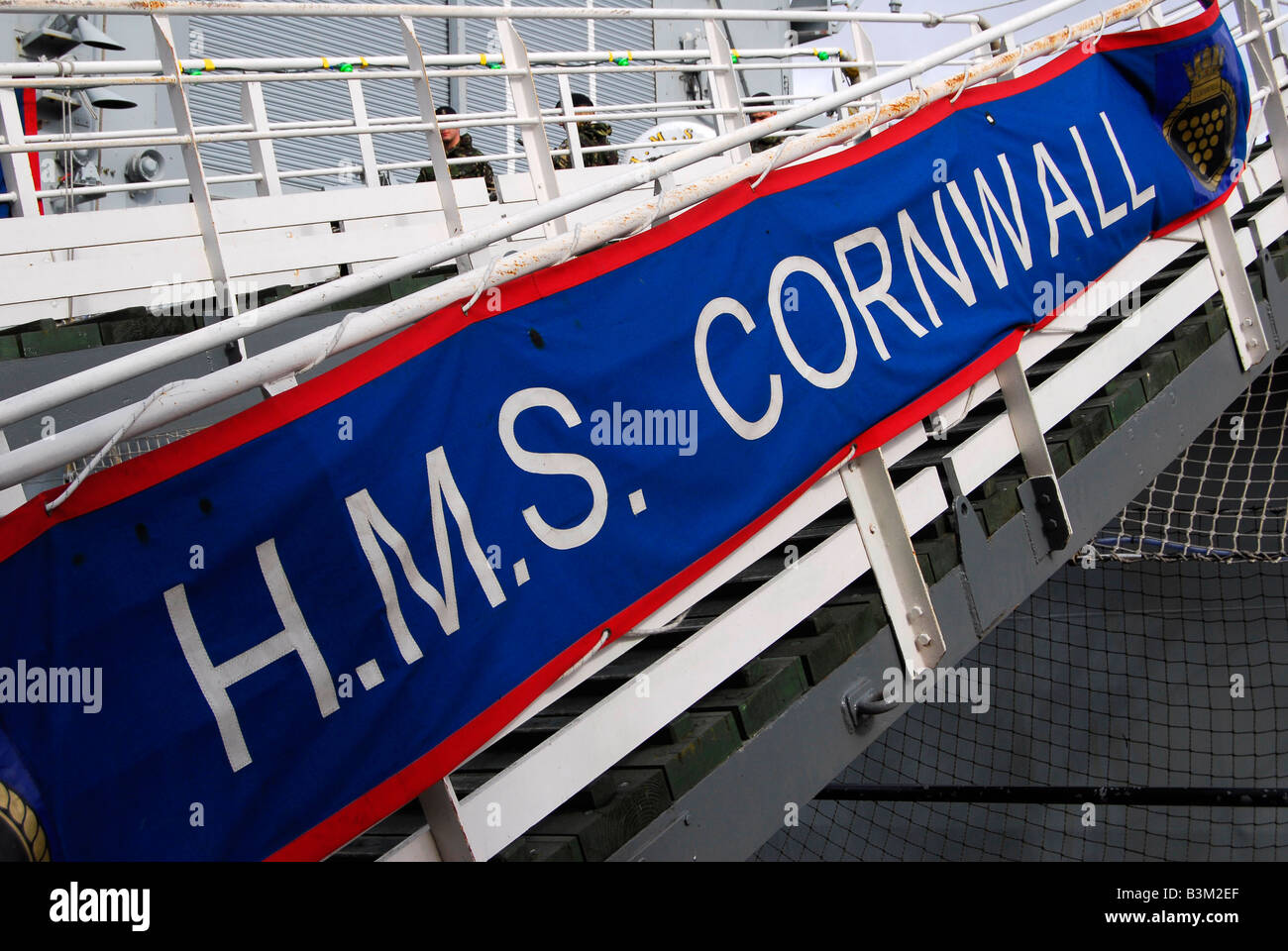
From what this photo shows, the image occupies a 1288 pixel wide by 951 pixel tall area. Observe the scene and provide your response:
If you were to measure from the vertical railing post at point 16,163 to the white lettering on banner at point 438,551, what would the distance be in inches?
160

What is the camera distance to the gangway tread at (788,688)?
307cm

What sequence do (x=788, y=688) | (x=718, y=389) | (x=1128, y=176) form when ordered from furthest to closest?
(x=1128, y=176) < (x=788, y=688) < (x=718, y=389)

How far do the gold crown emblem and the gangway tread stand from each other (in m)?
1.38

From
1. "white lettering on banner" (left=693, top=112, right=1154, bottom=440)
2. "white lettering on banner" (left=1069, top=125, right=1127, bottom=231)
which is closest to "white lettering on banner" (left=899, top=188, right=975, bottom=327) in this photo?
"white lettering on banner" (left=693, top=112, right=1154, bottom=440)

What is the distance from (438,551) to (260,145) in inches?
227

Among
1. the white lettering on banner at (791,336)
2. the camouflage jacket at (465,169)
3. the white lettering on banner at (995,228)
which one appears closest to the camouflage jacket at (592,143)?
the camouflage jacket at (465,169)

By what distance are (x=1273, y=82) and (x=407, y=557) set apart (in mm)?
5791

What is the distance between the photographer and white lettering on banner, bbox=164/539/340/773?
2326 millimetres

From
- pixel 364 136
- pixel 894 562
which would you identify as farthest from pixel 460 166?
pixel 894 562

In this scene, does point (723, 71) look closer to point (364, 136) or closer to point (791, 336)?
point (791, 336)

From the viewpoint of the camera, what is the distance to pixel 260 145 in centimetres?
758

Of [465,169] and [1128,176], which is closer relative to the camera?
[1128,176]

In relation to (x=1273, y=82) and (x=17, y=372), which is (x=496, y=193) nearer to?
(x=17, y=372)

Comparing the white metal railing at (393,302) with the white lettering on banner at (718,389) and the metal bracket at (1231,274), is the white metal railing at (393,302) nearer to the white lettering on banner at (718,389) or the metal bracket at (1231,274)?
the white lettering on banner at (718,389)
